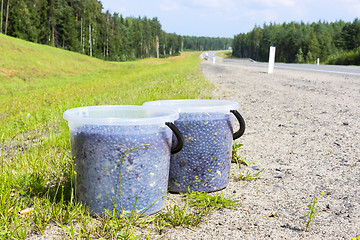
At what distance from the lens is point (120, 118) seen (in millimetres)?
2141

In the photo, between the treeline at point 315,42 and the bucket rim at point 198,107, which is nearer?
the bucket rim at point 198,107

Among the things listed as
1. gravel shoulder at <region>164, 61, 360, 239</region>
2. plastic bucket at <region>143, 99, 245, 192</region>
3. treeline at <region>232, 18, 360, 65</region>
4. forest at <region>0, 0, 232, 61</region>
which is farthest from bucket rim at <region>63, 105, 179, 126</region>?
forest at <region>0, 0, 232, 61</region>

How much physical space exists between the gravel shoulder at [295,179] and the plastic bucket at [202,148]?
286 mm

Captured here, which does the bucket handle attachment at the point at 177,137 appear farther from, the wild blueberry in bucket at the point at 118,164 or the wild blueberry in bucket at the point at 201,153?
the wild blueberry in bucket at the point at 201,153

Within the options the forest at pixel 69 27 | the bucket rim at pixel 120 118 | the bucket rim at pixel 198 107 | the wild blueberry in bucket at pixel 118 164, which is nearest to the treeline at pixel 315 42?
the bucket rim at pixel 198 107

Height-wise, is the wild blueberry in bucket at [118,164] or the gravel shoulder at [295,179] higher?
the wild blueberry in bucket at [118,164]

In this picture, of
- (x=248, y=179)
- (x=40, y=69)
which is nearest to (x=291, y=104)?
(x=248, y=179)

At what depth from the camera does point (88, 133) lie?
6.11ft

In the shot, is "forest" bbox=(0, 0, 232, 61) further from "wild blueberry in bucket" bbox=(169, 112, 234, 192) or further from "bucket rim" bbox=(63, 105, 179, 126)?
"wild blueberry in bucket" bbox=(169, 112, 234, 192)

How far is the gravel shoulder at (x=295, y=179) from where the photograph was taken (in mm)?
1967

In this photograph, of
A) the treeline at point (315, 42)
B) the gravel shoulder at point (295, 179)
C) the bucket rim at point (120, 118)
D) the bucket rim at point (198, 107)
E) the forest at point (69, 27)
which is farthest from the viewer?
the treeline at point (315, 42)

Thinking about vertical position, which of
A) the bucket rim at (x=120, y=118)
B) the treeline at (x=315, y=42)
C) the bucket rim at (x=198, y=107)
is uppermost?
the treeline at (x=315, y=42)

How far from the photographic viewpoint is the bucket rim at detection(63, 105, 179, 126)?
6.04 feet

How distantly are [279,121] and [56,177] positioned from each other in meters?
3.62
